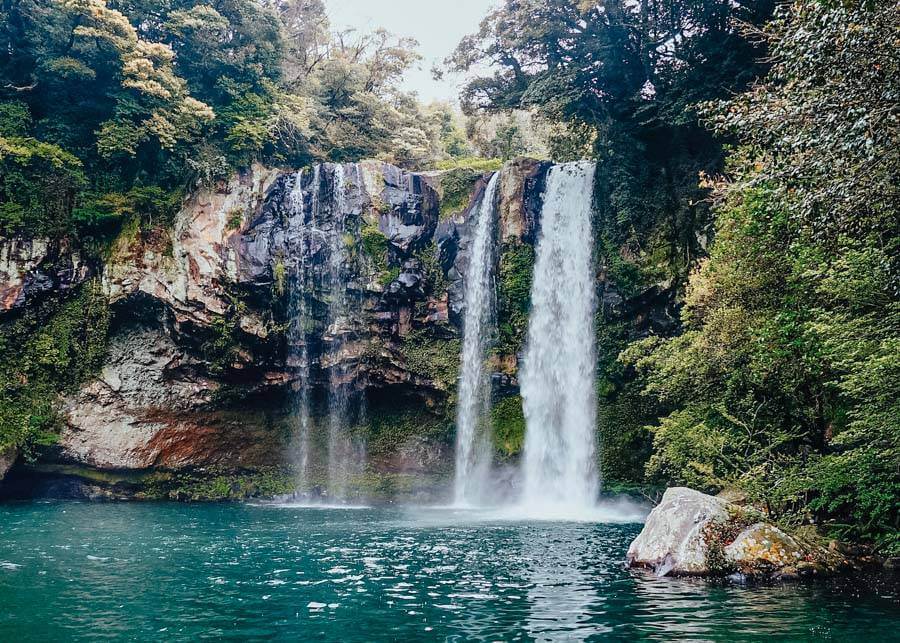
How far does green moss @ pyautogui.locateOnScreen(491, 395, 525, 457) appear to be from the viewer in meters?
22.5

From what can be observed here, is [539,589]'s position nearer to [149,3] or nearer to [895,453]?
[895,453]

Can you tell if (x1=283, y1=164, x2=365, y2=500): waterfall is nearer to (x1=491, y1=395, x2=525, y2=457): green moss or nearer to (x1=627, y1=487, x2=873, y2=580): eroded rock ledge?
(x1=491, y1=395, x2=525, y2=457): green moss

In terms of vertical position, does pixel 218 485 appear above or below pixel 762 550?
below

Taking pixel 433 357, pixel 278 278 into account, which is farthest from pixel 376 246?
pixel 433 357

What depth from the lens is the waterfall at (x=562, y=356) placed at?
2089cm

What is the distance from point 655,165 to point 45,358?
20.5m

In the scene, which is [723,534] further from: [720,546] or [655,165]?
[655,165]

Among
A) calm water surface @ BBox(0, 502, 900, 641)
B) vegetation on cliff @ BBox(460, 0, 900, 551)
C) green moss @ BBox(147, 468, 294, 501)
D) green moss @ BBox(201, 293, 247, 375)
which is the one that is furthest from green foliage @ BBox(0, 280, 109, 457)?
vegetation on cliff @ BBox(460, 0, 900, 551)

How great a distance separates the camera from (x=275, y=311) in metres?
22.6

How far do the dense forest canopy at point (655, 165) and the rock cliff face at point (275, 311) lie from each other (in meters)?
1.17

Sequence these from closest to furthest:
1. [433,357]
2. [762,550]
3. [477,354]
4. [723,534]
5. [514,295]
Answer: [762,550] → [723,534] → [514,295] → [477,354] → [433,357]

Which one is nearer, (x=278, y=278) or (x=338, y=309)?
(x=278, y=278)

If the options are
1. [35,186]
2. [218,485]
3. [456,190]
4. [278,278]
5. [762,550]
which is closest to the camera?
[762,550]

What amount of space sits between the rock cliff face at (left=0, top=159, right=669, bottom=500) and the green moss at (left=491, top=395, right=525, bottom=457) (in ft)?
1.99
